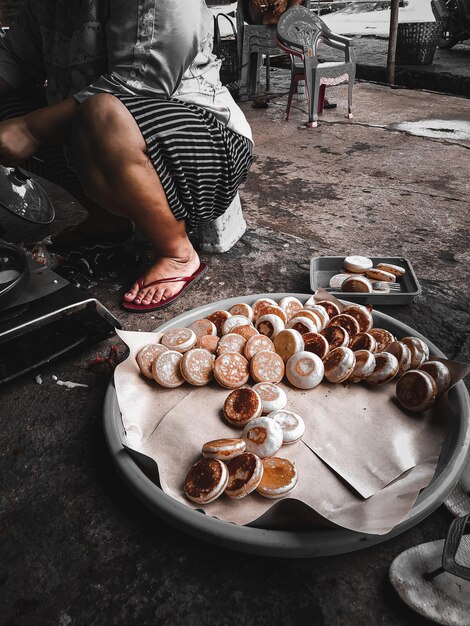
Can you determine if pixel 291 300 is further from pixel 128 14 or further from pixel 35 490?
pixel 128 14

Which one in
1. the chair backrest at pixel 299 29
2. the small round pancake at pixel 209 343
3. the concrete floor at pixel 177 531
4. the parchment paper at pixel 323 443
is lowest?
the concrete floor at pixel 177 531

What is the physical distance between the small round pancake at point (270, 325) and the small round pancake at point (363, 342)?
0.25m

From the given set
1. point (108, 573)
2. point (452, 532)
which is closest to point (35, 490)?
point (108, 573)

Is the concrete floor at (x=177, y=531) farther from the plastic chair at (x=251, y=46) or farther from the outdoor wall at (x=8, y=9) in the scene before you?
the outdoor wall at (x=8, y=9)

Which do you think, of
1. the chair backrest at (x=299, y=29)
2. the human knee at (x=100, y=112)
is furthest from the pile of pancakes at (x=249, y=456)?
the chair backrest at (x=299, y=29)

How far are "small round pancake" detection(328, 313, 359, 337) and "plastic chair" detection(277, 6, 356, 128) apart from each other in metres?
3.53

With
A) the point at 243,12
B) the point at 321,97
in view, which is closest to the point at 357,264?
the point at 321,97

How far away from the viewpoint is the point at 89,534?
1131 mm

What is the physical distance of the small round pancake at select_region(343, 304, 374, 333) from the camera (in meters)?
1.60

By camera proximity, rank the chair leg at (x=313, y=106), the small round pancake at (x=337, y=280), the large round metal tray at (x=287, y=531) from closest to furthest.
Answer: the large round metal tray at (x=287, y=531) < the small round pancake at (x=337, y=280) < the chair leg at (x=313, y=106)

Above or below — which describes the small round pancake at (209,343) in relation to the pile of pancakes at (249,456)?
above

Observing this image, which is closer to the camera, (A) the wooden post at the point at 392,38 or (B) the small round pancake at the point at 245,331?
(B) the small round pancake at the point at 245,331

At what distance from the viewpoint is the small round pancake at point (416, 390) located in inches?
51.0

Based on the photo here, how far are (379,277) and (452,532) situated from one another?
1.22m
